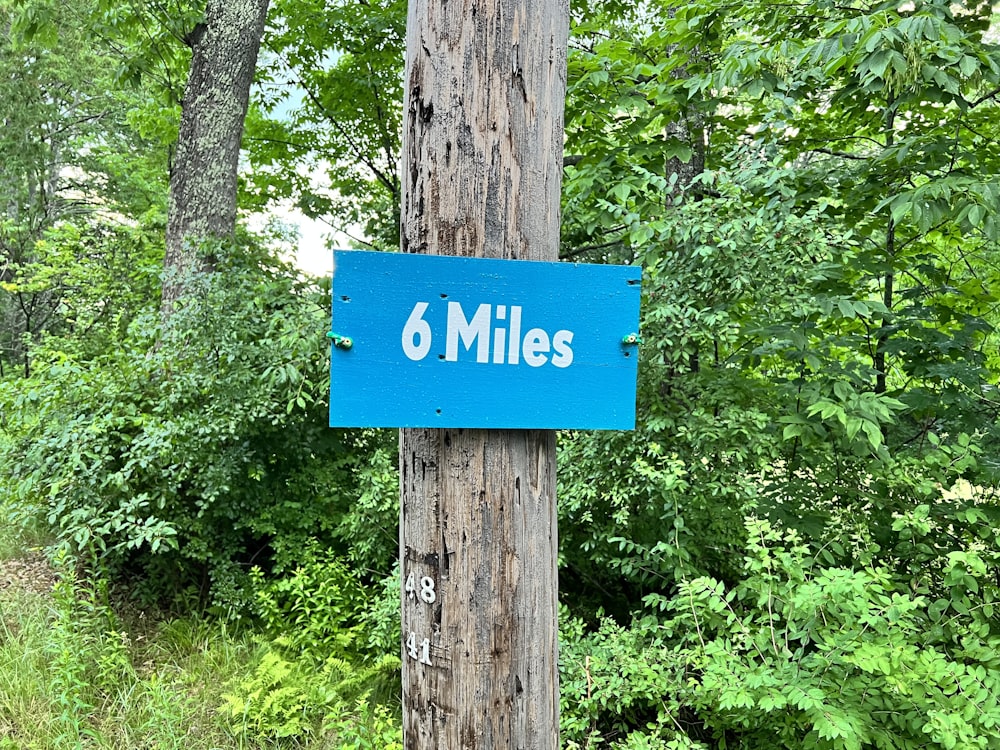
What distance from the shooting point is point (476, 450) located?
3.78 ft

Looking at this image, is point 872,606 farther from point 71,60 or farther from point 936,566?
point 71,60

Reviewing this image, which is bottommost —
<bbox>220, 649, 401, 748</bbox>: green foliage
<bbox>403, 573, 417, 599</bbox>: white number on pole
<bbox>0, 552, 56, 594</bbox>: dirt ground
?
<bbox>220, 649, 401, 748</bbox>: green foliage

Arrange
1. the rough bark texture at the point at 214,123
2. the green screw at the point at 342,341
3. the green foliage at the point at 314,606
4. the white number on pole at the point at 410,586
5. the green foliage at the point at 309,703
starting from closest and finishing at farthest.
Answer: the green screw at the point at 342,341 → the white number on pole at the point at 410,586 → the green foliage at the point at 309,703 → the green foliage at the point at 314,606 → the rough bark texture at the point at 214,123

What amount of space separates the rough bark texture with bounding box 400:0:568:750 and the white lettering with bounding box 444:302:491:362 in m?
0.11

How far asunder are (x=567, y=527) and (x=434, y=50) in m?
2.65

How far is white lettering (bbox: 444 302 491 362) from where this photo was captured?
44.1 inches

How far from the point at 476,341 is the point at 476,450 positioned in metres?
0.20

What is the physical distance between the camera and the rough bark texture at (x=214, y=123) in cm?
487

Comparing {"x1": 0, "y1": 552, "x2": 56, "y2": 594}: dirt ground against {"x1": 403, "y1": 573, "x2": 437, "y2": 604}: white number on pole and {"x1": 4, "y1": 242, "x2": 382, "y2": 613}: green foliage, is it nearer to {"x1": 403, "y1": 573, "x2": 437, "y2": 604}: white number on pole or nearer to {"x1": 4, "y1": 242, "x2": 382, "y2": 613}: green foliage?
{"x1": 4, "y1": 242, "x2": 382, "y2": 613}: green foliage

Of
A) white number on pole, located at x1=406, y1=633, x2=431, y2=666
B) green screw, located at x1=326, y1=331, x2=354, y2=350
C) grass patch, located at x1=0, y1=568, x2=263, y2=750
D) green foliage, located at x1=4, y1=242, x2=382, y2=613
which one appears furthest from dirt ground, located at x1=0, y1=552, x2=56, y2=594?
green screw, located at x1=326, y1=331, x2=354, y2=350

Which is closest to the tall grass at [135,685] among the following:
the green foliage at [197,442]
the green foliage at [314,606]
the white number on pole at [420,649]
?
the green foliage at [314,606]

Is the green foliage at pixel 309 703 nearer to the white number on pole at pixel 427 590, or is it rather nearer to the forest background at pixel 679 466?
the forest background at pixel 679 466

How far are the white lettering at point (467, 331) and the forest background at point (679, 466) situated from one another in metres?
1.52

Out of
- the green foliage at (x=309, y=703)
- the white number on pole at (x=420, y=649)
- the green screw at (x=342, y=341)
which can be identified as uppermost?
the green screw at (x=342, y=341)
